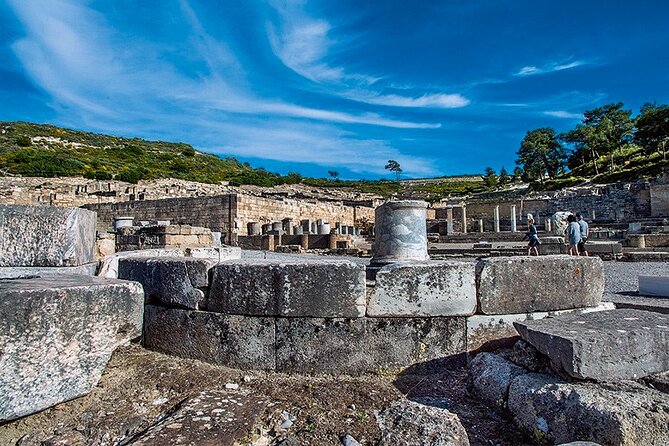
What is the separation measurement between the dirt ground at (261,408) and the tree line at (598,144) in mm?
53480

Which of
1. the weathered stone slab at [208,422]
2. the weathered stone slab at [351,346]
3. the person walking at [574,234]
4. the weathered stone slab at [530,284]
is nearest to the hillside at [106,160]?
the person walking at [574,234]

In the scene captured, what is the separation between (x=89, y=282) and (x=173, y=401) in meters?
1.02

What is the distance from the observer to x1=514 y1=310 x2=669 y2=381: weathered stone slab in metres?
2.61

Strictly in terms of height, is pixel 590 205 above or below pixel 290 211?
above

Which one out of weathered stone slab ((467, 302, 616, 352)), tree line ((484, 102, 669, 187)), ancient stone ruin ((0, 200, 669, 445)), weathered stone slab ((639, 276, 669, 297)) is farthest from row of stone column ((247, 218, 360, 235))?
tree line ((484, 102, 669, 187))

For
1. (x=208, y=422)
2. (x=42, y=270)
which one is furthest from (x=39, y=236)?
(x=208, y=422)

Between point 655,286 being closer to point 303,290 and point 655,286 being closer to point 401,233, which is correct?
point 401,233

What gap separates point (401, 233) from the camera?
25.2 ft

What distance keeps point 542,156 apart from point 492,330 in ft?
229

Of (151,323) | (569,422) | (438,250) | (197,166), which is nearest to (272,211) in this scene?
(438,250)

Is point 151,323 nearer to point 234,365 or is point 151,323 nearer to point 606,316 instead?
point 234,365

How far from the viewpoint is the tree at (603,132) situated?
5675 cm

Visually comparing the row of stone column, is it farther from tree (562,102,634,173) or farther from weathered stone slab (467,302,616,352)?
tree (562,102,634,173)

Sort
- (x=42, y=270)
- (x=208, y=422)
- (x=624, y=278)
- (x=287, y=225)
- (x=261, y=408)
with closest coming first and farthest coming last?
(x=208, y=422)
(x=261, y=408)
(x=42, y=270)
(x=624, y=278)
(x=287, y=225)
